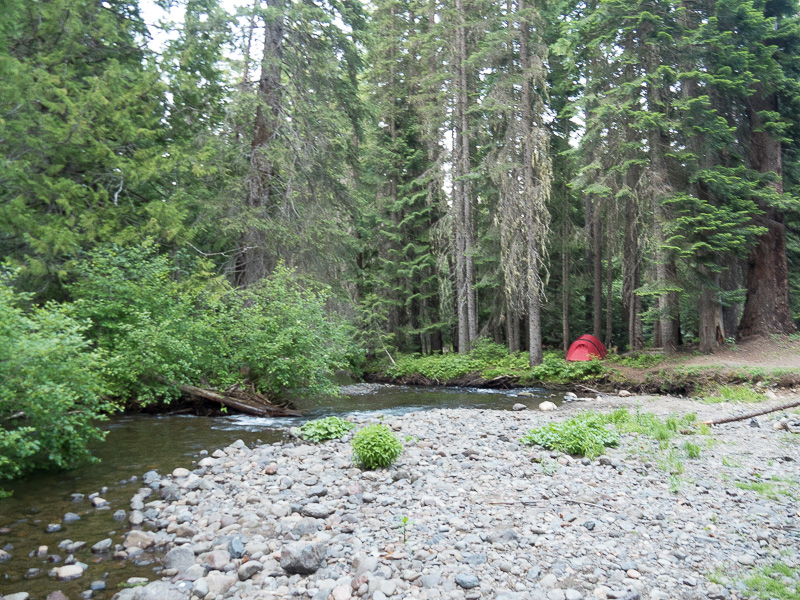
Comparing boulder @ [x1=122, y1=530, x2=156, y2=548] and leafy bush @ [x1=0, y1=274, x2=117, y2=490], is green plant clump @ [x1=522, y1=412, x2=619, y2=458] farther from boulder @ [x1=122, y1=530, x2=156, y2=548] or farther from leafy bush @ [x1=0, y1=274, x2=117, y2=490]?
leafy bush @ [x1=0, y1=274, x2=117, y2=490]

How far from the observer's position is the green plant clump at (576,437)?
647 centimetres

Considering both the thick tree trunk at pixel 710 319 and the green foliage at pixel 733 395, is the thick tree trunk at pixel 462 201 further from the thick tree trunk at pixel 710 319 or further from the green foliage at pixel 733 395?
the green foliage at pixel 733 395

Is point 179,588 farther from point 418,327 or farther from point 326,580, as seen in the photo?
point 418,327

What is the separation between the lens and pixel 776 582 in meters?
3.18

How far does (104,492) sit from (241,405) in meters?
4.91

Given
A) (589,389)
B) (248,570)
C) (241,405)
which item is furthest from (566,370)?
(248,570)

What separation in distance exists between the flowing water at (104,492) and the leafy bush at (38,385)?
0.40 metres

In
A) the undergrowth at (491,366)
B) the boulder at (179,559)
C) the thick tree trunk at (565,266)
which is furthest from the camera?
the thick tree trunk at (565,266)

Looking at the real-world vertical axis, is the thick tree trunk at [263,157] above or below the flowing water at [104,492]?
above

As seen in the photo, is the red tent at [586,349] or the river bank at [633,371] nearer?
the river bank at [633,371]

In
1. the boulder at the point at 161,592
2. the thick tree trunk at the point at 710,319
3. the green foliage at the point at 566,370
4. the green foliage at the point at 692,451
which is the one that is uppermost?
the thick tree trunk at the point at 710,319

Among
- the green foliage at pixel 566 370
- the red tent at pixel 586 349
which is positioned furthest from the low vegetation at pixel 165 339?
the red tent at pixel 586 349

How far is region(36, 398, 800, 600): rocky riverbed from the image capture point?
3.46m

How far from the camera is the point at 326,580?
11.7 feet
